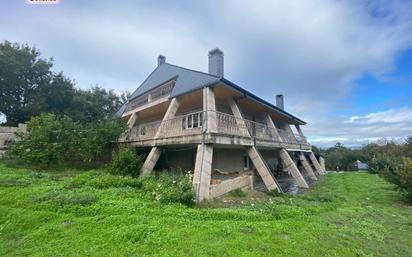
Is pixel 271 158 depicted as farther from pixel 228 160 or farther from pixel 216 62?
pixel 216 62

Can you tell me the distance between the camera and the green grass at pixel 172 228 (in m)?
4.24

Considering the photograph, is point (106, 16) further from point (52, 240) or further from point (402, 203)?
point (402, 203)

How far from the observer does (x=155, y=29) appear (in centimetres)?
1102

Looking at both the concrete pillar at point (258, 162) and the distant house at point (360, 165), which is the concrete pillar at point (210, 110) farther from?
the distant house at point (360, 165)

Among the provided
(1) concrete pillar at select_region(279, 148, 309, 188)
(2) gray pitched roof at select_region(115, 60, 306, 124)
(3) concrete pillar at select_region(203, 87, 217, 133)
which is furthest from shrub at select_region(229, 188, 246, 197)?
(1) concrete pillar at select_region(279, 148, 309, 188)

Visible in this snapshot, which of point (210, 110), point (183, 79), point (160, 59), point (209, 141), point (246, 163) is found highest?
point (160, 59)

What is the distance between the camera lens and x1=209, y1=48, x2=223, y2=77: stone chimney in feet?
48.1

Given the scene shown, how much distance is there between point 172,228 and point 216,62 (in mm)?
11997

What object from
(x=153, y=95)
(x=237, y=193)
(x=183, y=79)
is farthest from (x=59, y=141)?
(x=237, y=193)

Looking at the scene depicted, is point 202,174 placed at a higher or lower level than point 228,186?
higher

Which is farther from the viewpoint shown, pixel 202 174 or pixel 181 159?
pixel 181 159

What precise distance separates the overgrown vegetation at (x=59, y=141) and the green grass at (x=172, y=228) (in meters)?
4.69

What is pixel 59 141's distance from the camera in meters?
12.9

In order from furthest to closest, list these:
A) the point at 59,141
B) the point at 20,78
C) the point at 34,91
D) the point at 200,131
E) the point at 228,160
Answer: the point at 34,91 → the point at 20,78 → the point at 228,160 → the point at 59,141 → the point at 200,131
